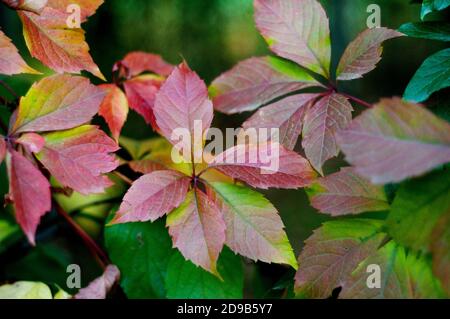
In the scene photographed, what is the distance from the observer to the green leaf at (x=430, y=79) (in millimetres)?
548

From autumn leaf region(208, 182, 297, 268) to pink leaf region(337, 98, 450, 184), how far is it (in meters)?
0.15

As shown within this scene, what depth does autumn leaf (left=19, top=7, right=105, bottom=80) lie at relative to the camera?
0.60 m

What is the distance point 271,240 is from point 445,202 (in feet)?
0.61

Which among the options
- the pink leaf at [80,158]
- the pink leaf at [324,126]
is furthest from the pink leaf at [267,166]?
the pink leaf at [80,158]

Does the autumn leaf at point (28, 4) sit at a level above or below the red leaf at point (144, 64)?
above

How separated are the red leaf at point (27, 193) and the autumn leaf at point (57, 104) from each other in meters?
0.07

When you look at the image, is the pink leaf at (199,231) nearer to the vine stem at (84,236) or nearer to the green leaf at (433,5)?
the vine stem at (84,236)

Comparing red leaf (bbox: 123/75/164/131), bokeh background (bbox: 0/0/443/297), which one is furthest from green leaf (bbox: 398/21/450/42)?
bokeh background (bbox: 0/0/443/297)

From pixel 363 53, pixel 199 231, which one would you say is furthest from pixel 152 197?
pixel 363 53

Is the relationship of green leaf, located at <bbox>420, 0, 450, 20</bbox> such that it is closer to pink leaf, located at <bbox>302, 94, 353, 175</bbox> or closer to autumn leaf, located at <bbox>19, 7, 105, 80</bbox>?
pink leaf, located at <bbox>302, 94, 353, 175</bbox>

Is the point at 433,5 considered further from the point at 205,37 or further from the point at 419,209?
the point at 205,37

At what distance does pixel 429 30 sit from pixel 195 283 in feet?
1.41

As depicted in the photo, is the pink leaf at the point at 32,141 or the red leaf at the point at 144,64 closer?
the pink leaf at the point at 32,141
